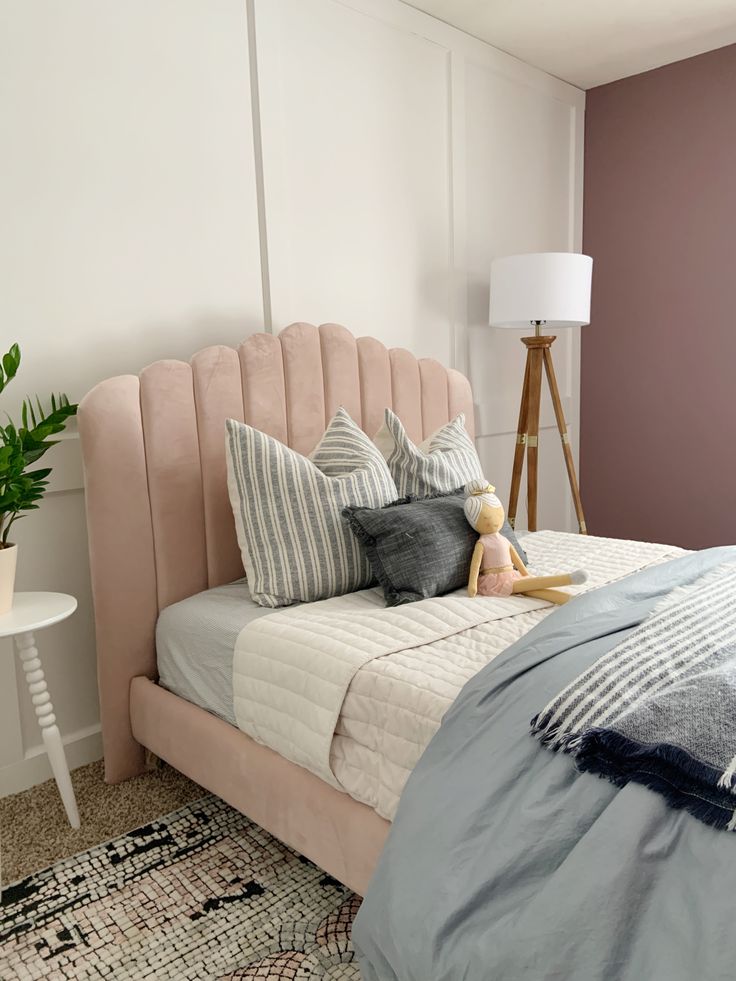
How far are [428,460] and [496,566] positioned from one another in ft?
1.65

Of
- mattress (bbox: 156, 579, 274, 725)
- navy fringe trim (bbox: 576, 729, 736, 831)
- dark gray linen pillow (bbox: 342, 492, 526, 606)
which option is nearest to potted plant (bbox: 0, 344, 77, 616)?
mattress (bbox: 156, 579, 274, 725)

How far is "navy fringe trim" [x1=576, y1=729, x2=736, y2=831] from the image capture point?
3.34 ft

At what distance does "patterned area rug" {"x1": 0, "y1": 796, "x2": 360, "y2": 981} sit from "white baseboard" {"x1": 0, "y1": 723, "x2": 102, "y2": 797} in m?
0.42

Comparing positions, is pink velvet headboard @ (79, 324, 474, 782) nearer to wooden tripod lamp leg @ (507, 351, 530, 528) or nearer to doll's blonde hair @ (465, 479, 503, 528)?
doll's blonde hair @ (465, 479, 503, 528)

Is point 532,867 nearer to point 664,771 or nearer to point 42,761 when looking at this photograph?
point 664,771

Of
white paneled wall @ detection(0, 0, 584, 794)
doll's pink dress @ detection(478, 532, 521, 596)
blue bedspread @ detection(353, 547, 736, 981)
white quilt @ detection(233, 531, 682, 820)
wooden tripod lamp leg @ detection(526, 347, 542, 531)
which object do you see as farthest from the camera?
wooden tripod lamp leg @ detection(526, 347, 542, 531)

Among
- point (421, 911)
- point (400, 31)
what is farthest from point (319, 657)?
point (400, 31)

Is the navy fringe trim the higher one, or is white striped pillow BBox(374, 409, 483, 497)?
white striped pillow BBox(374, 409, 483, 497)

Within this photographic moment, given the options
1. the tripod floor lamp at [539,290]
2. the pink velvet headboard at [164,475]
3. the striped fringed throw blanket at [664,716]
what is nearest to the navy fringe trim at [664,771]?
the striped fringed throw blanket at [664,716]

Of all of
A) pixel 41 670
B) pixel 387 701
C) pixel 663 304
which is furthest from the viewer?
pixel 663 304

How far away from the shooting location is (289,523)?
212 cm

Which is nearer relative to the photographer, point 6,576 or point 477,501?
point 6,576

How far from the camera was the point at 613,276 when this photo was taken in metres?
3.87

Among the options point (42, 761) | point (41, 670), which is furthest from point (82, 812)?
point (41, 670)
